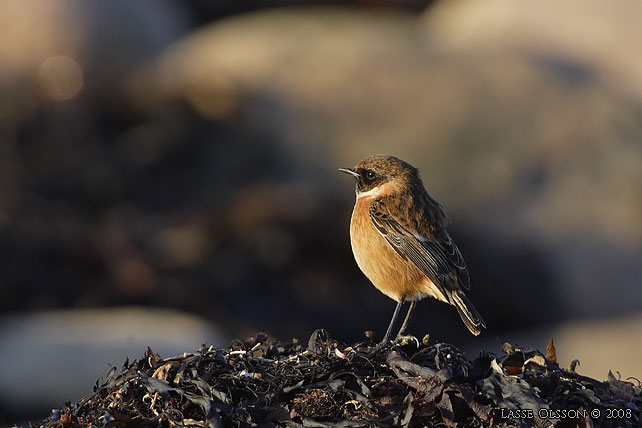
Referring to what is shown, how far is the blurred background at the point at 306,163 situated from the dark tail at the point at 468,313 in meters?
5.34

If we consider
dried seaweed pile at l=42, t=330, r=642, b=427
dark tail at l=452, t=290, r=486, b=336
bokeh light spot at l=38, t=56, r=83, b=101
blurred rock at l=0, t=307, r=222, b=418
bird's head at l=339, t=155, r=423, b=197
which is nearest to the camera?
dried seaweed pile at l=42, t=330, r=642, b=427

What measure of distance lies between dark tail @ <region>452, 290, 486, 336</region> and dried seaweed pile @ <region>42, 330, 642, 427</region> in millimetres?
1251

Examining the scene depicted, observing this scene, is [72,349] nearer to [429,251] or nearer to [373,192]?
[373,192]

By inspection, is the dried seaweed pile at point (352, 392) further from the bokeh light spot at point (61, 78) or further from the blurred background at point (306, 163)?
the bokeh light spot at point (61, 78)

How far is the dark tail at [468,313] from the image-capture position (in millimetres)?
6184

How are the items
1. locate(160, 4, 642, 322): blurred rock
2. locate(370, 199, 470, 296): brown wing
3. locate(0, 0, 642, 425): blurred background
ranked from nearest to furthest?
locate(370, 199, 470, 296): brown wing, locate(0, 0, 642, 425): blurred background, locate(160, 4, 642, 322): blurred rock

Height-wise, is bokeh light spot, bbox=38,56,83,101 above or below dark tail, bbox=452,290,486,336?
above

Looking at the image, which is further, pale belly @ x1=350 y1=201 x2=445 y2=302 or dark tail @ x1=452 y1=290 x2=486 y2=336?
pale belly @ x1=350 y1=201 x2=445 y2=302

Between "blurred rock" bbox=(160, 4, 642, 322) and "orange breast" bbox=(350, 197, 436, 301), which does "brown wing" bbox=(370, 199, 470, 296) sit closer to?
"orange breast" bbox=(350, 197, 436, 301)

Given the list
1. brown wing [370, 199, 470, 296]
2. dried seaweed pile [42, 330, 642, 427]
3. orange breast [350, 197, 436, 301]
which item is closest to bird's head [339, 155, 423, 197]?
brown wing [370, 199, 470, 296]

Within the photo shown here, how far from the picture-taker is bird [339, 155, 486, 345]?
6328 millimetres

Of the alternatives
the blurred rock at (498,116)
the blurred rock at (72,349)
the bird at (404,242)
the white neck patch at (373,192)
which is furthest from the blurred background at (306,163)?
the bird at (404,242)

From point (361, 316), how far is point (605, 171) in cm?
476

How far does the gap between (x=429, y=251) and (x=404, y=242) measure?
0.19 m
